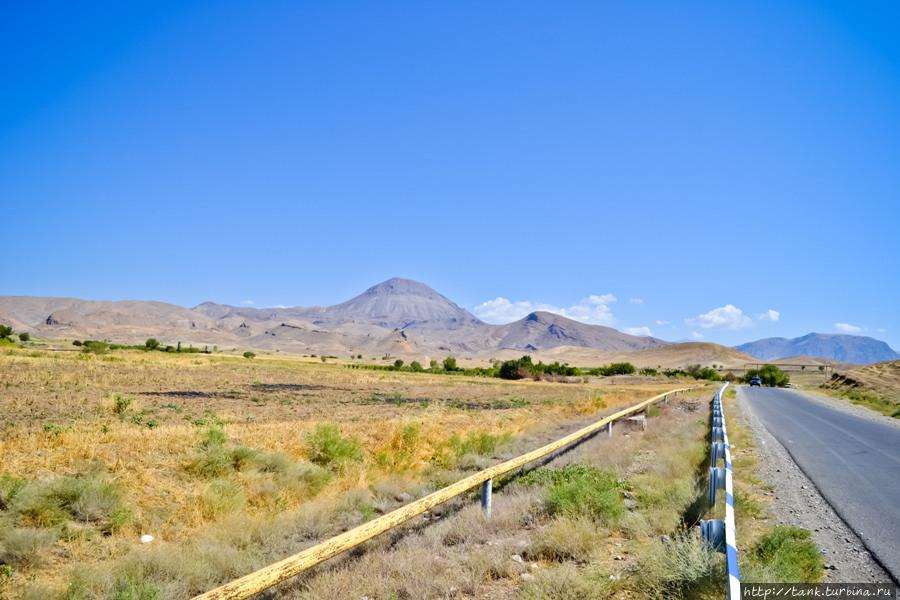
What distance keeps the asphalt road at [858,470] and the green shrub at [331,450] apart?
10.0m

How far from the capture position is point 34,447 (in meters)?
11.3

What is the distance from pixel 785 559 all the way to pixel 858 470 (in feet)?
26.9

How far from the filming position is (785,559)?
558cm

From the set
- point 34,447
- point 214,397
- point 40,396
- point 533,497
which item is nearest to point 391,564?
point 533,497

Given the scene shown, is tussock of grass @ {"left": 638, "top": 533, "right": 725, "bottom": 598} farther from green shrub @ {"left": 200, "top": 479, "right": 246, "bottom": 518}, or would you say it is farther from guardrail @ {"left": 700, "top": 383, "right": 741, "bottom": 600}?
green shrub @ {"left": 200, "top": 479, "right": 246, "bottom": 518}

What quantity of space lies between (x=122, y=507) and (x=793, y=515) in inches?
415

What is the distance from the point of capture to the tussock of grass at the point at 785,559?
5121 mm

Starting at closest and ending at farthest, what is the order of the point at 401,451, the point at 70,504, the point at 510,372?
1. the point at 70,504
2. the point at 401,451
3. the point at 510,372

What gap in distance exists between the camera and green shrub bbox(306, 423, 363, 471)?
43.5 ft

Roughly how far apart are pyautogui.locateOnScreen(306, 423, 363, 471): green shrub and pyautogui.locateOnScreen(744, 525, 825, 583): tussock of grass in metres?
9.26

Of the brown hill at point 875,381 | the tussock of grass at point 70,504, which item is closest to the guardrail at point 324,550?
the tussock of grass at point 70,504

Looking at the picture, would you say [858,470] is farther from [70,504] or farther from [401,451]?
[70,504]

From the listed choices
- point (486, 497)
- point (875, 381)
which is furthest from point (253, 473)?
point (875, 381)

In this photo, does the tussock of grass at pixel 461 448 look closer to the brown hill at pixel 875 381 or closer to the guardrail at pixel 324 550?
the guardrail at pixel 324 550
